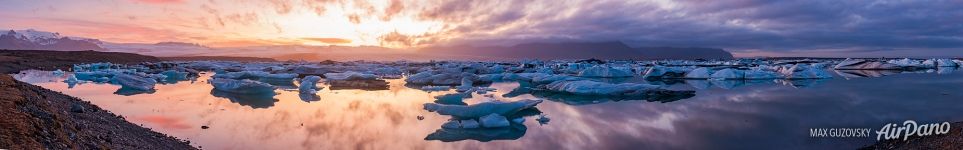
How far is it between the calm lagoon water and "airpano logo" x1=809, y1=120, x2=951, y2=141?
0.49ft

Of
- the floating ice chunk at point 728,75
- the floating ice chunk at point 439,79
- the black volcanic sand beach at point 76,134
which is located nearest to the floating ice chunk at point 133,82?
the floating ice chunk at point 439,79

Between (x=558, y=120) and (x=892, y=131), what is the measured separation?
4.28m

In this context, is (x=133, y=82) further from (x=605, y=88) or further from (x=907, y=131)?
(x=907, y=131)

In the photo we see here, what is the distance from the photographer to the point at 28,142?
407 cm

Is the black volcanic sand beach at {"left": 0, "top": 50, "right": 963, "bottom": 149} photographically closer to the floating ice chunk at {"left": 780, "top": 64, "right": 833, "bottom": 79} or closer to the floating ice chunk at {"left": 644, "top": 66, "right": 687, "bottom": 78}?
the floating ice chunk at {"left": 780, "top": 64, "right": 833, "bottom": 79}

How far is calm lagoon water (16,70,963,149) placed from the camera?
7.00 meters

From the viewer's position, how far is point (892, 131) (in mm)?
7277

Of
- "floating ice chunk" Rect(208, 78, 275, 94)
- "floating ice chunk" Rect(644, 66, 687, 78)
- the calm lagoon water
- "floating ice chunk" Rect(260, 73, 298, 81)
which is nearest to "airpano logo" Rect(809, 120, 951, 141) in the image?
the calm lagoon water

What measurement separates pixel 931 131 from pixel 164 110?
11.3m

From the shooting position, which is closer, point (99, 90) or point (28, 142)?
point (28, 142)

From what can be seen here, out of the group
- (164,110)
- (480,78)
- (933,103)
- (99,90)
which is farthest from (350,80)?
(933,103)

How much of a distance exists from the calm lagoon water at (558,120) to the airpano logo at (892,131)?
0.15m

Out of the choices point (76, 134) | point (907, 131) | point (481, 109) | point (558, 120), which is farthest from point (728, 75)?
point (76, 134)

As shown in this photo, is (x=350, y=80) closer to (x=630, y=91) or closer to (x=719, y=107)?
(x=630, y=91)
